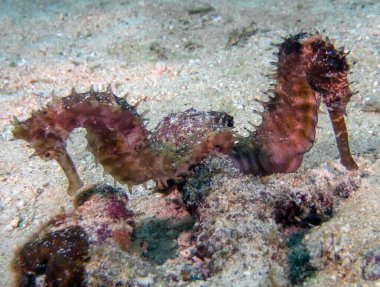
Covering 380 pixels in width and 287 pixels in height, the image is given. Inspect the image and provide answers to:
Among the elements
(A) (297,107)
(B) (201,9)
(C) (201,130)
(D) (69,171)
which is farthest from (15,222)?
(B) (201,9)

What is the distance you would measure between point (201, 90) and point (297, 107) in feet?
7.54

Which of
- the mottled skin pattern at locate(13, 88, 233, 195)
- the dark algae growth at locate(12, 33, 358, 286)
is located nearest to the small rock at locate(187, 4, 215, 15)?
the dark algae growth at locate(12, 33, 358, 286)

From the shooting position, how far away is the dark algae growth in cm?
222

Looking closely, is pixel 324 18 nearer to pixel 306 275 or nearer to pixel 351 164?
pixel 351 164

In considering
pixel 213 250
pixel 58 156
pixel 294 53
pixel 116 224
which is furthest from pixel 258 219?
pixel 58 156

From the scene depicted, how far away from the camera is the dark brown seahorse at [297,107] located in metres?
2.48

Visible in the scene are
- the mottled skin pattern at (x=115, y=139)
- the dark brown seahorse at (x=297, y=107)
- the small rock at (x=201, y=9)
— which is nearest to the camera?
the mottled skin pattern at (x=115, y=139)

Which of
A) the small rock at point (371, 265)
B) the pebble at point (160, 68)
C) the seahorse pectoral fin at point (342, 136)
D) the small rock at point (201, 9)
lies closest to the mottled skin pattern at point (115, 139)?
the seahorse pectoral fin at point (342, 136)

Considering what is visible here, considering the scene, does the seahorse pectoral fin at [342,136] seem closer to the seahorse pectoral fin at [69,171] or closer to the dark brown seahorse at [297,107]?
the dark brown seahorse at [297,107]

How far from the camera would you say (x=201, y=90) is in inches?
190

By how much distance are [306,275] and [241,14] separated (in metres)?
5.35

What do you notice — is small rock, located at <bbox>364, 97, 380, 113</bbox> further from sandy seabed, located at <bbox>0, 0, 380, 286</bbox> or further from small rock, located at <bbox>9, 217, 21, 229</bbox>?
small rock, located at <bbox>9, 217, 21, 229</bbox>

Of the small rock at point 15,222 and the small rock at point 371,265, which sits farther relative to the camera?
the small rock at point 15,222

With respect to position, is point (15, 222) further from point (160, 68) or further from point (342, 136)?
point (160, 68)
